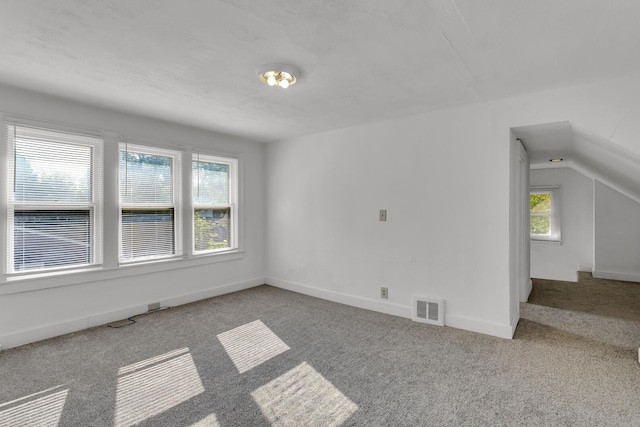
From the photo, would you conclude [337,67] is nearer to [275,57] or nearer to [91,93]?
[275,57]

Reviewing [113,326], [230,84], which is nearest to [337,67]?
[230,84]

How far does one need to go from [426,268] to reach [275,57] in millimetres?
2554

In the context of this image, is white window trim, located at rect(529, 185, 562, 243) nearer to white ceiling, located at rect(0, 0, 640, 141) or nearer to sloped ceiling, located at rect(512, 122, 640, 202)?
sloped ceiling, located at rect(512, 122, 640, 202)

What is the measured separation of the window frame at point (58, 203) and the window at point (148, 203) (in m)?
0.23

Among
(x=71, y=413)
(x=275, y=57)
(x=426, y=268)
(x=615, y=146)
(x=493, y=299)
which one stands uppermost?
(x=275, y=57)

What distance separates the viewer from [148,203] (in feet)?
12.2

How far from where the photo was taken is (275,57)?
2148mm

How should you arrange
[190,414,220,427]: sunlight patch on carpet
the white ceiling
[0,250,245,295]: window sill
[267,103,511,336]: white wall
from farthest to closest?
[267,103,511,336]: white wall < [0,250,245,295]: window sill < [190,414,220,427]: sunlight patch on carpet < the white ceiling

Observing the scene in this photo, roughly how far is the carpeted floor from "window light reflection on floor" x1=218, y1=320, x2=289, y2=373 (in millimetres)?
16

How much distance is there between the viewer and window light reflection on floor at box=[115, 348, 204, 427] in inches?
75.0

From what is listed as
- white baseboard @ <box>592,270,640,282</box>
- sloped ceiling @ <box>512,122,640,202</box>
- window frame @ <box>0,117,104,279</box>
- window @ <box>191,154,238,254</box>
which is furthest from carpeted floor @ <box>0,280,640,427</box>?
white baseboard @ <box>592,270,640,282</box>

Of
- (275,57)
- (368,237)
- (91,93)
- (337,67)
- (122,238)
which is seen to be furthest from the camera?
(368,237)

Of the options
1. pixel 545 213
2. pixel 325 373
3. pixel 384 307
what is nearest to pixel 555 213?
pixel 545 213

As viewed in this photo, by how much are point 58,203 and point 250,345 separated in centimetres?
229
